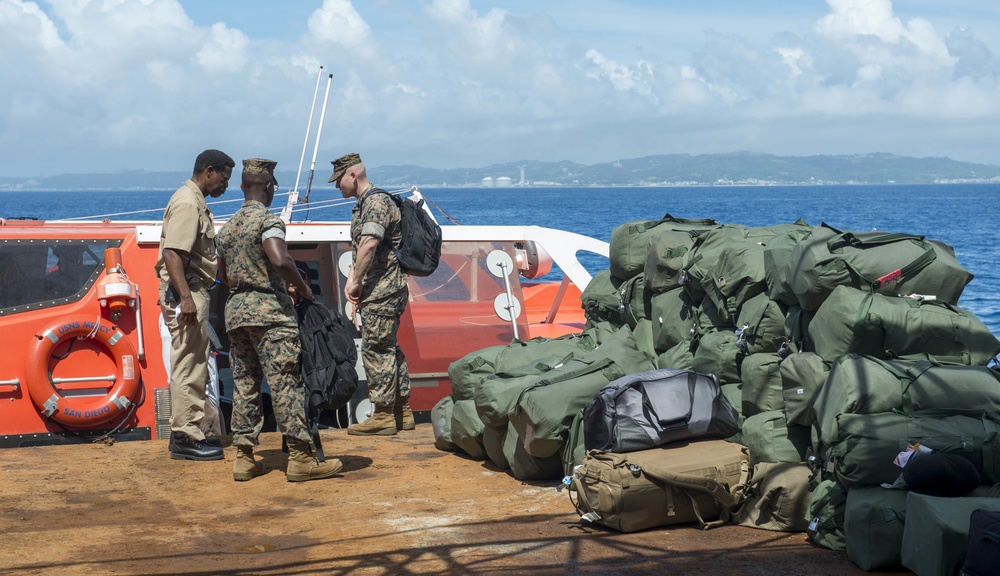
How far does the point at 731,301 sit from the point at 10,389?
4.97 metres

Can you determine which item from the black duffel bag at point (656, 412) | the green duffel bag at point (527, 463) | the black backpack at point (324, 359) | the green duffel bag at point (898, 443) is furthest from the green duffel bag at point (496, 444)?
the green duffel bag at point (898, 443)

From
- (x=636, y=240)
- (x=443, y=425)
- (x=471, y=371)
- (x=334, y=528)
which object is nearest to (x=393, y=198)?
(x=471, y=371)

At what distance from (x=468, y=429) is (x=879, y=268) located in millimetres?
2828

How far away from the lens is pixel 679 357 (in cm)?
655

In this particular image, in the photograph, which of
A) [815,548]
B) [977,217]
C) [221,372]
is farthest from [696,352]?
[977,217]

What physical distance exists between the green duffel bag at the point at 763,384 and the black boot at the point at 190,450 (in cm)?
350

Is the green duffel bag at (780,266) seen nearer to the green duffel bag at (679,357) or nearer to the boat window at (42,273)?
the green duffel bag at (679,357)

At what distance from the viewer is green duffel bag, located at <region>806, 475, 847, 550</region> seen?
4781 mm

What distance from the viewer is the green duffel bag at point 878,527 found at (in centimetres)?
450

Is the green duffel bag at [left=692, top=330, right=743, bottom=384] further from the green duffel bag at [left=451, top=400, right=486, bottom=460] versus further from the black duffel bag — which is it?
the green duffel bag at [left=451, top=400, right=486, bottom=460]

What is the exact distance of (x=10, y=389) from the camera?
24.7 ft

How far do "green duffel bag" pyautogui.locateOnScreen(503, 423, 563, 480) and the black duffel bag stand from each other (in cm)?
62

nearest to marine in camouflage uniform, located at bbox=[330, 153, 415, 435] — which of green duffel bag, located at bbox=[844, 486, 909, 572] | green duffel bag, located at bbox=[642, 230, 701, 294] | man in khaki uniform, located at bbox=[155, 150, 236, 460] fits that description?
man in khaki uniform, located at bbox=[155, 150, 236, 460]

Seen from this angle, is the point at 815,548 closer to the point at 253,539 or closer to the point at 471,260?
the point at 253,539
